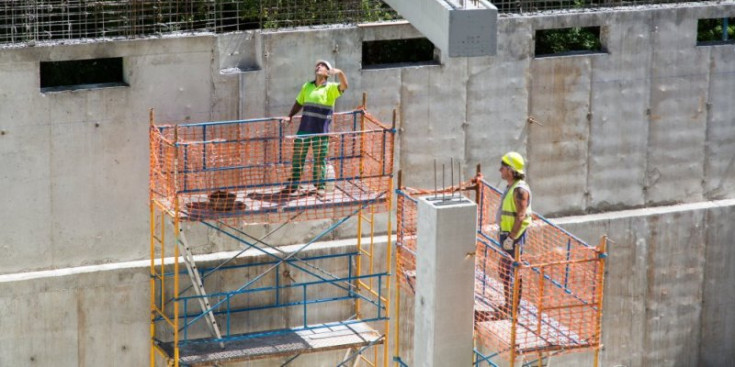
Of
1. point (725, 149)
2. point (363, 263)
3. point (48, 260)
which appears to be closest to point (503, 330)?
point (363, 263)

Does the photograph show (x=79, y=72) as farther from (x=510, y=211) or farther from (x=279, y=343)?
(x=510, y=211)

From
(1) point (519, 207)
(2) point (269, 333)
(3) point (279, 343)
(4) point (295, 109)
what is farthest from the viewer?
(2) point (269, 333)

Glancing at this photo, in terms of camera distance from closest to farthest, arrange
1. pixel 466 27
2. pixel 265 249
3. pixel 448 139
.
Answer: pixel 466 27, pixel 265 249, pixel 448 139

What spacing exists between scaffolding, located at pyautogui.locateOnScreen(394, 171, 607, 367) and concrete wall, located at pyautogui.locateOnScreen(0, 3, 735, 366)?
1534 millimetres

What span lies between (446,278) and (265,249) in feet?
12.5

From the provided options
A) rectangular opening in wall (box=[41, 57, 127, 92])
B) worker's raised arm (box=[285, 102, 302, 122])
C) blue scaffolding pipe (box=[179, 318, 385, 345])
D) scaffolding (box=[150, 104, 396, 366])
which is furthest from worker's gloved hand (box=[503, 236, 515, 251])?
rectangular opening in wall (box=[41, 57, 127, 92])

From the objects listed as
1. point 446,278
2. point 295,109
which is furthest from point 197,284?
point 446,278

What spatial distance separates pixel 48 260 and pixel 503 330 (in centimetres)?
565

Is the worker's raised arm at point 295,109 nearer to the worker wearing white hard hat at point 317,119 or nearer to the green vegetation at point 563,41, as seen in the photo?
the worker wearing white hard hat at point 317,119

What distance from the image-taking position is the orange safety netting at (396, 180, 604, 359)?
17875mm

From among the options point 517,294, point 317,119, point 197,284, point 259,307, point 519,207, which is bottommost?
point 259,307

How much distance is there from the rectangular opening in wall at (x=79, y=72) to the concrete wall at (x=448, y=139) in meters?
2.12

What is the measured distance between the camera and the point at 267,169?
20.4 metres

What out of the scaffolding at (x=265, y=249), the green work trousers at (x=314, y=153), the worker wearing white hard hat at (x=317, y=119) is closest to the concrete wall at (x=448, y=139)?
the scaffolding at (x=265, y=249)
